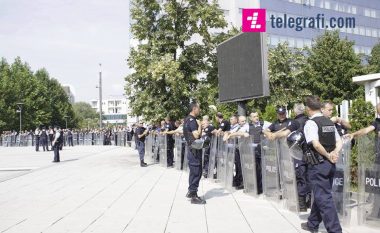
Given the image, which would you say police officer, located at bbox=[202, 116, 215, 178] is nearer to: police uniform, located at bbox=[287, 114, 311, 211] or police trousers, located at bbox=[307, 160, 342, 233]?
police uniform, located at bbox=[287, 114, 311, 211]

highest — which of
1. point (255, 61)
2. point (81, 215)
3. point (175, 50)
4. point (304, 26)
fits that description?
point (304, 26)

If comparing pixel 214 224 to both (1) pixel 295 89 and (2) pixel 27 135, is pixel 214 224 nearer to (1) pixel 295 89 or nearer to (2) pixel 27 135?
(1) pixel 295 89

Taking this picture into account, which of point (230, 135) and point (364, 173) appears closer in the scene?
point (364, 173)

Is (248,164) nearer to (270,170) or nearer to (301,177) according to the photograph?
(270,170)

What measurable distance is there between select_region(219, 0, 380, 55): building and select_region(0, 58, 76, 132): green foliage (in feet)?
94.4

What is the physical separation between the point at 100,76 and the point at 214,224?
37228mm

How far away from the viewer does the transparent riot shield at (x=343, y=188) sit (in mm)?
6668

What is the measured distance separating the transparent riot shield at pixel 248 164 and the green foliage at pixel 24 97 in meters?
54.6

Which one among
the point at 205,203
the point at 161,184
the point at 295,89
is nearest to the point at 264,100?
the point at 295,89

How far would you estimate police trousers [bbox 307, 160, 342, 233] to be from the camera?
5699 millimetres

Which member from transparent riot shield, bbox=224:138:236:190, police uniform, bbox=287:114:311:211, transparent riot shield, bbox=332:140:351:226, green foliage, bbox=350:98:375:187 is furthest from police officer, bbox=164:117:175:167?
transparent riot shield, bbox=332:140:351:226

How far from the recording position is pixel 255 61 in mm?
12266

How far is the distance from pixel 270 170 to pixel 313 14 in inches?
2402

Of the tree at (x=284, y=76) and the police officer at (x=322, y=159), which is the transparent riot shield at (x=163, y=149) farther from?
the tree at (x=284, y=76)
